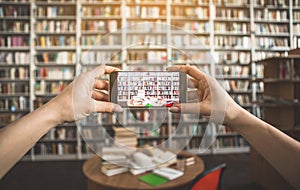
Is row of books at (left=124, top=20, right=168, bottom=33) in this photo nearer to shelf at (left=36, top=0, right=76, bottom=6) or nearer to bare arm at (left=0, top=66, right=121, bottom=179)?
bare arm at (left=0, top=66, right=121, bottom=179)

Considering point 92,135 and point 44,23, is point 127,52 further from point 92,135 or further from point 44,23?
→ point 44,23

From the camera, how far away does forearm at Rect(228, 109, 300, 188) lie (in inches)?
12.5

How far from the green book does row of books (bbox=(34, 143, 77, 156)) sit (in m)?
1.68

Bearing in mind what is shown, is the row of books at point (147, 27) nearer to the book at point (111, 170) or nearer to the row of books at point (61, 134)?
the book at point (111, 170)

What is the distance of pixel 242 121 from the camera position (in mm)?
316

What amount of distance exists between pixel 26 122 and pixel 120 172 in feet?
2.78

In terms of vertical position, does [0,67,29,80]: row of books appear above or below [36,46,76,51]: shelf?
below

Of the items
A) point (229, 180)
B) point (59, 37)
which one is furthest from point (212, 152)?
point (59, 37)

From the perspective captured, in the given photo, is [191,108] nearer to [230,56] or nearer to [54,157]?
[230,56]

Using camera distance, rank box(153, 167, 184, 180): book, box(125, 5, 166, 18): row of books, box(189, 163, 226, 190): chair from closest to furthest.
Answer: box(189, 163, 226, 190): chair → box(153, 167, 184, 180): book → box(125, 5, 166, 18): row of books

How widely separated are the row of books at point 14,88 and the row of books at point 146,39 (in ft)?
7.89

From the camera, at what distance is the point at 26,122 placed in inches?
11.3

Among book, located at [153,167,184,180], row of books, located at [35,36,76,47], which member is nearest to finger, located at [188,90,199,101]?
book, located at [153,167,184,180]

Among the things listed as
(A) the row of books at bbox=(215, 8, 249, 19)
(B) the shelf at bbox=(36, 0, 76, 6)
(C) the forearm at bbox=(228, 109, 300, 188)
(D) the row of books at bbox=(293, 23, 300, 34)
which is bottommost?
(C) the forearm at bbox=(228, 109, 300, 188)
